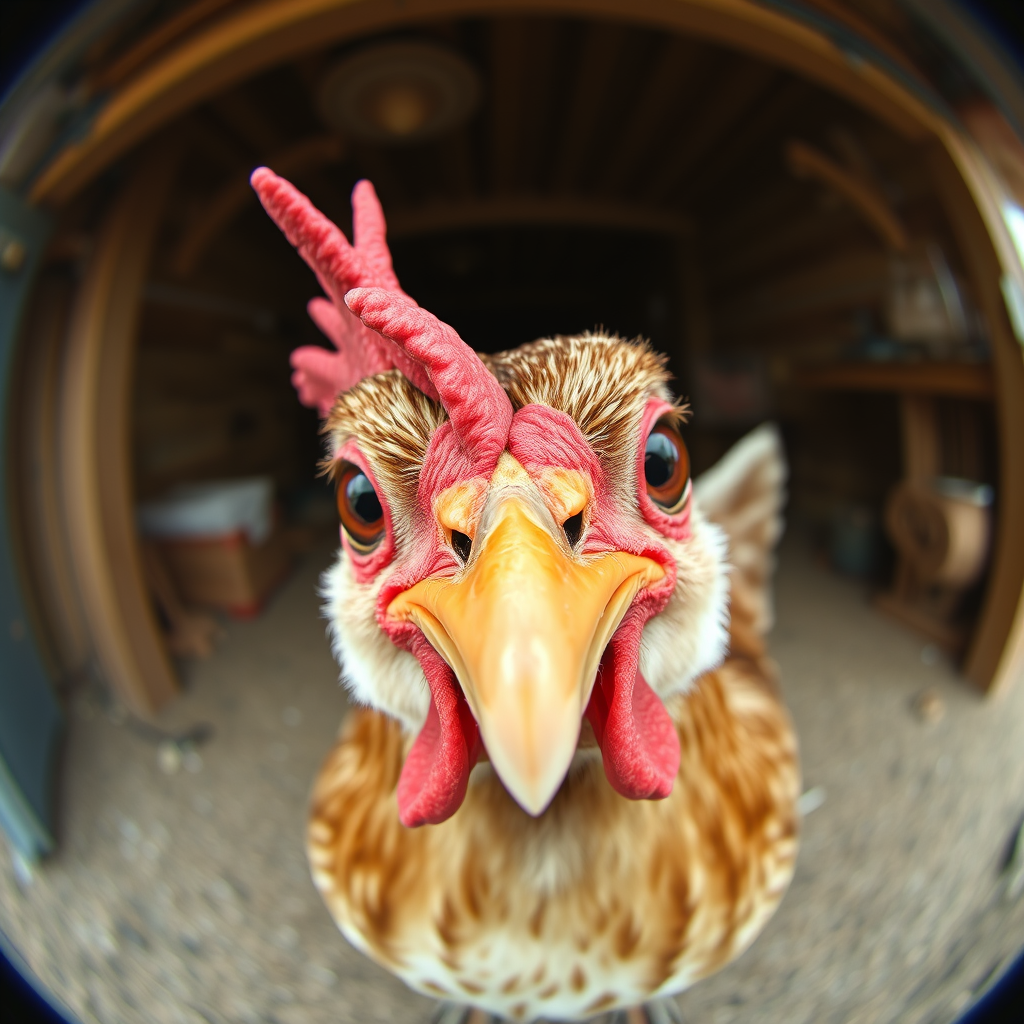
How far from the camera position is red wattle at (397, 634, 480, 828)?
200mm

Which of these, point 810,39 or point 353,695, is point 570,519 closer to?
point 353,695

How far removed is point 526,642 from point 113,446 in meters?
0.65

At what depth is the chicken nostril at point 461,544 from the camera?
0.19 meters

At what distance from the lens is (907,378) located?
73 cm

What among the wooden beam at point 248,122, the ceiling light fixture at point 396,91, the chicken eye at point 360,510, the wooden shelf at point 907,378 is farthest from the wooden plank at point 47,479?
the wooden shelf at point 907,378

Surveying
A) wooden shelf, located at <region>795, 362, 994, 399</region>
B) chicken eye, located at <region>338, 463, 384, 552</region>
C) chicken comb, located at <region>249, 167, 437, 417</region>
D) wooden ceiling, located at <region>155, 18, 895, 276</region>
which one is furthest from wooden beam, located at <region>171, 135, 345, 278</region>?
wooden shelf, located at <region>795, 362, 994, 399</region>

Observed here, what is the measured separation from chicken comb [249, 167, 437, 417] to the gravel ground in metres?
0.18

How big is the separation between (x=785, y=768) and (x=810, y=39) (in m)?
0.64

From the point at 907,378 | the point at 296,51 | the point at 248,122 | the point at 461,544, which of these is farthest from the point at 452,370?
the point at 907,378

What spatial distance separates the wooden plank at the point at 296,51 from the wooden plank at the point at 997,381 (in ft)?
0.17

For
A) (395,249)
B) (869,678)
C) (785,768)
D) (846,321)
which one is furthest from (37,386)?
(869,678)

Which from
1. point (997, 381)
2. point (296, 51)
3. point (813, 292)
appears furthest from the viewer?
point (813, 292)

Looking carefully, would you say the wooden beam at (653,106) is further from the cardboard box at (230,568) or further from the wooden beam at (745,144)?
the cardboard box at (230,568)

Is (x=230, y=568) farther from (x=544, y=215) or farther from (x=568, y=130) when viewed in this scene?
(x=568, y=130)
